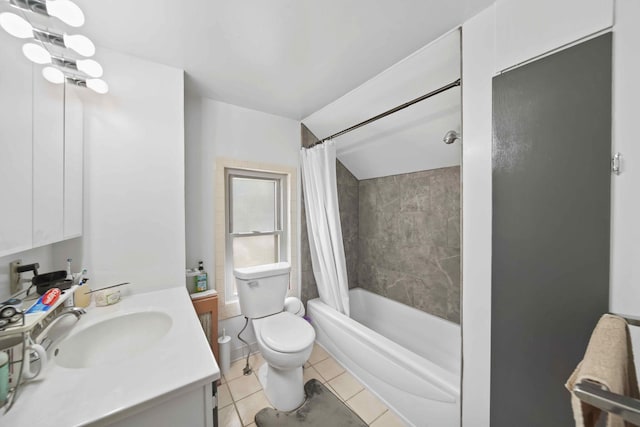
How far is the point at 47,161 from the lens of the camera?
92cm

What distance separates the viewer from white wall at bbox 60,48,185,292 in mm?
1275

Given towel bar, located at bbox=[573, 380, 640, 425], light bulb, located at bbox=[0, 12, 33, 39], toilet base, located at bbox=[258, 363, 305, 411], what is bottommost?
toilet base, located at bbox=[258, 363, 305, 411]

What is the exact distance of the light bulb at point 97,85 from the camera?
1.15 metres

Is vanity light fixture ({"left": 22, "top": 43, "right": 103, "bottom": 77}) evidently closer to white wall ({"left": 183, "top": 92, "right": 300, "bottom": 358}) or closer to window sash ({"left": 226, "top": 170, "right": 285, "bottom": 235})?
white wall ({"left": 183, "top": 92, "right": 300, "bottom": 358})

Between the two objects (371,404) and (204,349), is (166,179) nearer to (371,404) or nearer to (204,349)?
(204,349)

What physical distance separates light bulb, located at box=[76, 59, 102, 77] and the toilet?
147 cm

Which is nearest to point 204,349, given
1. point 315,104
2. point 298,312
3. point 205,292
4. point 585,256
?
point 205,292

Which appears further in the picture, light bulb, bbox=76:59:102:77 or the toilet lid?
the toilet lid

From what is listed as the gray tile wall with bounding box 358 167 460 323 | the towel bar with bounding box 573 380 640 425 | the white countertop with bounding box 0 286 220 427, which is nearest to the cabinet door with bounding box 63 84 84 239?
the white countertop with bounding box 0 286 220 427

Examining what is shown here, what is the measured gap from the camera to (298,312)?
2104 millimetres

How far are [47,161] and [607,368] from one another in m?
1.80

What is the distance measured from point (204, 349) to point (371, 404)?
135cm

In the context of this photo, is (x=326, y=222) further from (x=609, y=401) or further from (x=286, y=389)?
(x=609, y=401)

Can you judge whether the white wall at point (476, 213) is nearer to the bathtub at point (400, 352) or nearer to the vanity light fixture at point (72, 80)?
the bathtub at point (400, 352)
